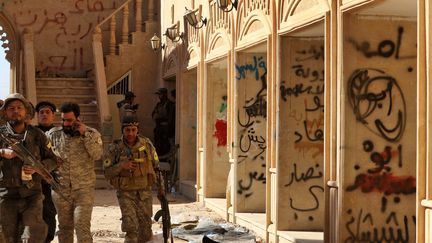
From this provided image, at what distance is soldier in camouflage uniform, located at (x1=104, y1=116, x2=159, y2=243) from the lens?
28.5 feet

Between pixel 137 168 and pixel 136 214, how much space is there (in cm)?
54

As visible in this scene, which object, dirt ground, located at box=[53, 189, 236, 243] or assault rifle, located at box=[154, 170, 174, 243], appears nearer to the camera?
assault rifle, located at box=[154, 170, 174, 243]

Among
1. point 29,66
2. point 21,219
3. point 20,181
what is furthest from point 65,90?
point 20,181

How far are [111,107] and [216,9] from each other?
7438 mm

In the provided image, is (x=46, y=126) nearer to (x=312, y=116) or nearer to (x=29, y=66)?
(x=312, y=116)

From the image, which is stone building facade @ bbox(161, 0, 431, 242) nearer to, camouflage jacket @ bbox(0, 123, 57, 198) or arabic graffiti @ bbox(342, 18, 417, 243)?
arabic graffiti @ bbox(342, 18, 417, 243)

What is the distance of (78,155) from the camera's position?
27.5ft

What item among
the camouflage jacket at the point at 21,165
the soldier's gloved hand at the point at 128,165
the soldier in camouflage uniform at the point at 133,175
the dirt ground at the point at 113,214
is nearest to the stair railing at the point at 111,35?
the dirt ground at the point at 113,214

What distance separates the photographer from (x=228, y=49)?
45.5 ft

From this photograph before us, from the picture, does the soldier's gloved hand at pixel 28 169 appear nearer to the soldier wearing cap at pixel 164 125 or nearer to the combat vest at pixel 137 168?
the combat vest at pixel 137 168

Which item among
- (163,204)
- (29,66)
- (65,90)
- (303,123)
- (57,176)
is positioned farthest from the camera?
(65,90)

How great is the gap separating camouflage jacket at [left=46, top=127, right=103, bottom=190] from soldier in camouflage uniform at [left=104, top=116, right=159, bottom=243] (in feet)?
1.07

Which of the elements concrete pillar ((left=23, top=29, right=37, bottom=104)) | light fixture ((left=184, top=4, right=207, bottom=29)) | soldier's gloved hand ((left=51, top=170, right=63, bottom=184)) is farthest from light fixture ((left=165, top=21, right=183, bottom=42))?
soldier's gloved hand ((left=51, top=170, right=63, bottom=184))

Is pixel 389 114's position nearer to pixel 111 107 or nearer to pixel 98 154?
pixel 98 154
